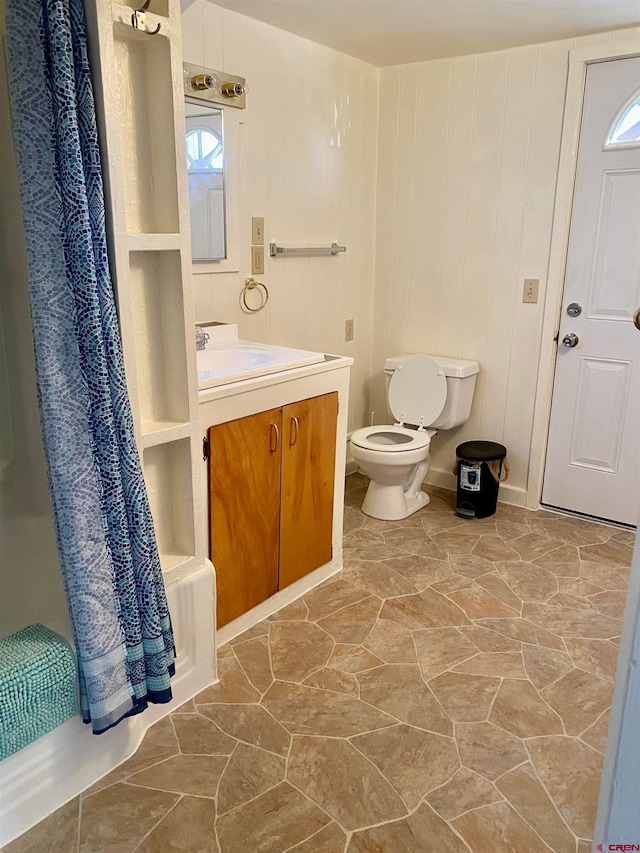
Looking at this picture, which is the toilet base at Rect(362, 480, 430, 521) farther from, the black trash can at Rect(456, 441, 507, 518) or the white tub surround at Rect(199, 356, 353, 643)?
the white tub surround at Rect(199, 356, 353, 643)

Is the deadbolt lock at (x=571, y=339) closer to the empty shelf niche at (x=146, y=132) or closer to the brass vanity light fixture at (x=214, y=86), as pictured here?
the brass vanity light fixture at (x=214, y=86)

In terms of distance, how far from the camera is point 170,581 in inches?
75.9

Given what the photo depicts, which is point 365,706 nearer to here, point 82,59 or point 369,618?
point 369,618

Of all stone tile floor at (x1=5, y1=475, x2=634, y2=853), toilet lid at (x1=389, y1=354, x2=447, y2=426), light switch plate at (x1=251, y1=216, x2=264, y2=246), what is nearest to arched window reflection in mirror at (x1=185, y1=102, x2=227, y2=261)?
light switch plate at (x1=251, y1=216, x2=264, y2=246)

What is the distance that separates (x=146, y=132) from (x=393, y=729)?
176cm

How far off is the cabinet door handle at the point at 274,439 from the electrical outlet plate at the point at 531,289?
1649 millimetres

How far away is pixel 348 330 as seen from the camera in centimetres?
369

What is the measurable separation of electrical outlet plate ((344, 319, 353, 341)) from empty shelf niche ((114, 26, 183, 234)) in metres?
1.99

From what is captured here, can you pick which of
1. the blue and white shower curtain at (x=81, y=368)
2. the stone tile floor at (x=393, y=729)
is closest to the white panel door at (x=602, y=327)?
the stone tile floor at (x=393, y=729)

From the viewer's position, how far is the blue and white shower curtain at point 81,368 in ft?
4.59

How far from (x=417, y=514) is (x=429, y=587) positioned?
0.72 m

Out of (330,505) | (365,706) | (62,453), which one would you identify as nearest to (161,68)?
(62,453)

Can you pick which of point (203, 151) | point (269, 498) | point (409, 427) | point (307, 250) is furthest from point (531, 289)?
point (269, 498)

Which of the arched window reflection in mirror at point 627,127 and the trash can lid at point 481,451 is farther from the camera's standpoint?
the trash can lid at point 481,451
